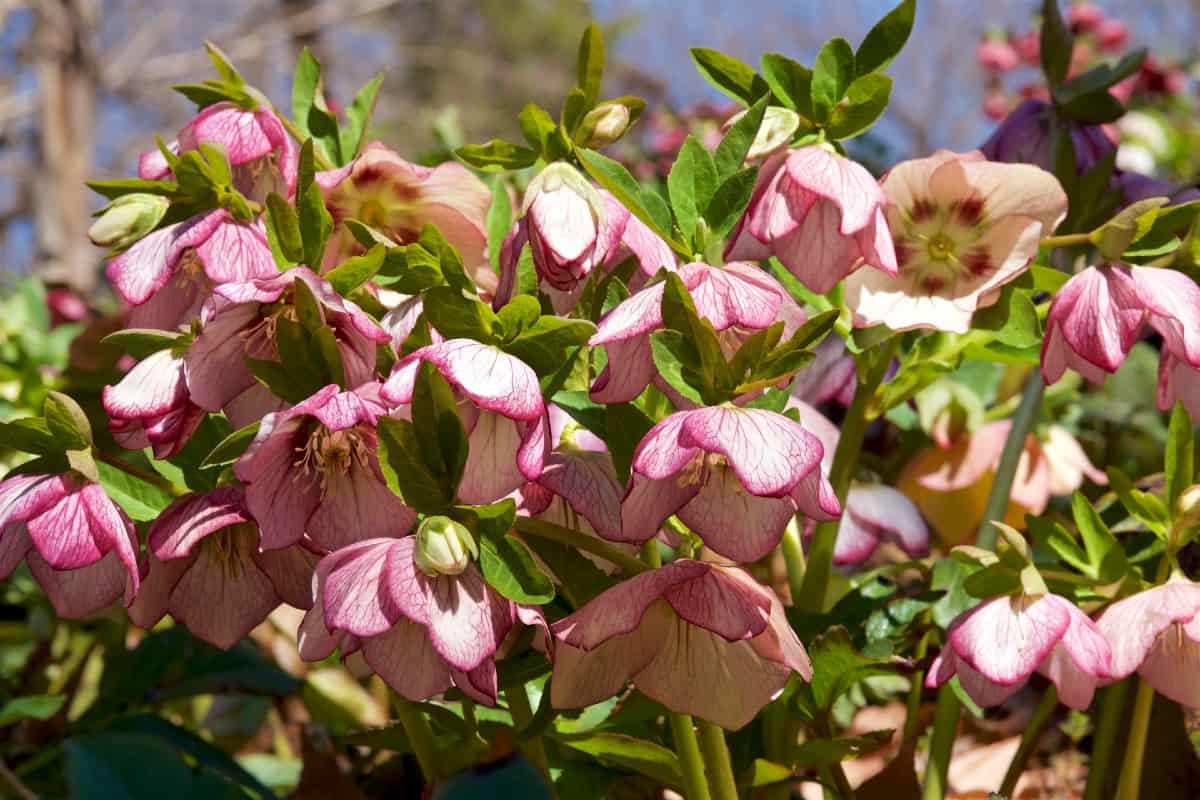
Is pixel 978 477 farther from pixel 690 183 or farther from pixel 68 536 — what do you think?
pixel 68 536

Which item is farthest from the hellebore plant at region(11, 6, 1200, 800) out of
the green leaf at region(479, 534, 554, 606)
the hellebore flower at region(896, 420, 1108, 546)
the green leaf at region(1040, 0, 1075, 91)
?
the hellebore flower at region(896, 420, 1108, 546)

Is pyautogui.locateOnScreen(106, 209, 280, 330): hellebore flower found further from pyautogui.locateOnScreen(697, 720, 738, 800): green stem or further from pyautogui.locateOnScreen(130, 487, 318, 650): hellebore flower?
pyautogui.locateOnScreen(697, 720, 738, 800): green stem

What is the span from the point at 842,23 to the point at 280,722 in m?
12.4

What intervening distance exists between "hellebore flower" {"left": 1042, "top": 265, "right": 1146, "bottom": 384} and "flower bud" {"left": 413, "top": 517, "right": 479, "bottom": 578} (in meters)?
0.29

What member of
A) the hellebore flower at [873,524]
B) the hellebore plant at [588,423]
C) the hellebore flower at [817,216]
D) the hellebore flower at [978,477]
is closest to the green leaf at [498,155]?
the hellebore plant at [588,423]

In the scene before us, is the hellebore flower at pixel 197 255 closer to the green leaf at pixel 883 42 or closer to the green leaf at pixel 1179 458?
the green leaf at pixel 883 42

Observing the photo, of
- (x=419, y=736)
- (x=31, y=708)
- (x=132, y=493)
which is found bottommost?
(x=31, y=708)

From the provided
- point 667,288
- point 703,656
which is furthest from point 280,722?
point 667,288

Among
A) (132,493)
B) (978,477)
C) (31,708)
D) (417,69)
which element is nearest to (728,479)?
(132,493)

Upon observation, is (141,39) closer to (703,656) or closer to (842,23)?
(703,656)

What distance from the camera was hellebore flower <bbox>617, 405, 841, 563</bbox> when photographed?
0.45 metres

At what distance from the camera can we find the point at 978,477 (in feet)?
3.17

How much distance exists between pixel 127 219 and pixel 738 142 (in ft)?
0.91

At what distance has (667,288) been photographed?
0.48 meters
